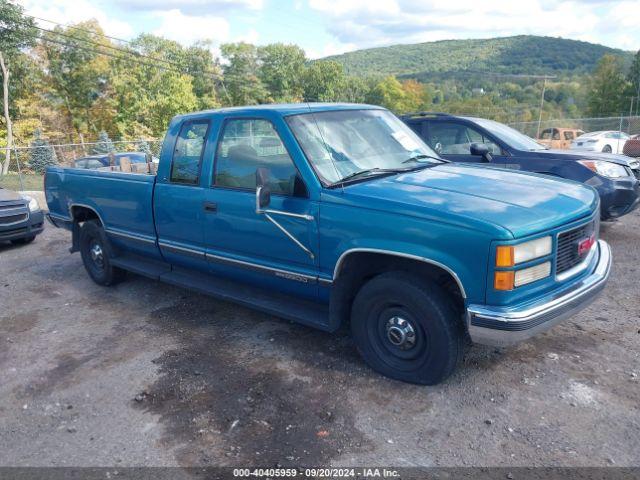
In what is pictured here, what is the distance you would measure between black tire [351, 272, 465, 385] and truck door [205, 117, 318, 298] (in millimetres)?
494

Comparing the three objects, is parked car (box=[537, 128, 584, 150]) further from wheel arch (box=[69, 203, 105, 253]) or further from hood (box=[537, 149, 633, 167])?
wheel arch (box=[69, 203, 105, 253])

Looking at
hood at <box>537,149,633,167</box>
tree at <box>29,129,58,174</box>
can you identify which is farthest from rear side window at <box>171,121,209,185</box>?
tree at <box>29,129,58,174</box>

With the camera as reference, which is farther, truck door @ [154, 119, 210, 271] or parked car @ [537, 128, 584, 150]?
parked car @ [537, 128, 584, 150]

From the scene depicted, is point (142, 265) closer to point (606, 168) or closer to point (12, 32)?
point (606, 168)

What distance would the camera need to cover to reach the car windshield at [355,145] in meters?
3.98

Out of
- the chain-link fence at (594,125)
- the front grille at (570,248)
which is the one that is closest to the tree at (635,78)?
the chain-link fence at (594,125)

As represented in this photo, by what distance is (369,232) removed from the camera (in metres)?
3.50

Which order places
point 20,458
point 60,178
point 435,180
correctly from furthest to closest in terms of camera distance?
point 60,178, point 435,180, point 20,458

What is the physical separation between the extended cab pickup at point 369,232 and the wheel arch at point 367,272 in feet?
0.04

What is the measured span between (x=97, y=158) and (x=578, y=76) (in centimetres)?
11799

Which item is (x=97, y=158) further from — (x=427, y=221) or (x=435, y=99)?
(x=435, y=99)

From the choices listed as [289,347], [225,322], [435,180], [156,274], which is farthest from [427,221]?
[156,274]

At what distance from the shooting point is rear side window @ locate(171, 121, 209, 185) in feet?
15.6

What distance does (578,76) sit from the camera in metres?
108
